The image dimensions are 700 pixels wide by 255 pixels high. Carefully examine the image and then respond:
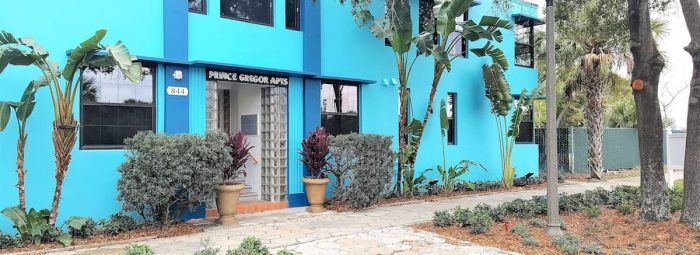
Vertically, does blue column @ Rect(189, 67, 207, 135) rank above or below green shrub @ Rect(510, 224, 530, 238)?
above

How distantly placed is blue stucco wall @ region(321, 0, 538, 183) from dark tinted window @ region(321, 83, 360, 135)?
0.68ft

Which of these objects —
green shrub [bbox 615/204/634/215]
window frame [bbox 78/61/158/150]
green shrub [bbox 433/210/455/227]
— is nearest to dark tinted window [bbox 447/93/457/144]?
green shrub [bbox 615/204/634/215]

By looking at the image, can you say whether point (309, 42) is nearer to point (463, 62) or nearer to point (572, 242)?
point (463, 62)

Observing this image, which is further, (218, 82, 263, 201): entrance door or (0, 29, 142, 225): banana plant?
(218, 82, 263, 201): entrance door

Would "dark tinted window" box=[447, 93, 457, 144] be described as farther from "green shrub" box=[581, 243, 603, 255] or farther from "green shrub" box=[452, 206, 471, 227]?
"green shrub" box=[581, 243, 603, 255]

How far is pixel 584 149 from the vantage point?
1911 cm

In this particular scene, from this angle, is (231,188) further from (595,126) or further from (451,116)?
(595,126)

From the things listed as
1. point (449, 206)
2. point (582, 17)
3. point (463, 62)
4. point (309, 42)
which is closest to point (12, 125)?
point (309, 42)

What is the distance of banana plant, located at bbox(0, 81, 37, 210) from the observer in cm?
671

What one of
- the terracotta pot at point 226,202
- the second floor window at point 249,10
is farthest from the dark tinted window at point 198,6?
the terracotta pot at point 226,202

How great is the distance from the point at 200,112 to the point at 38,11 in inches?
115

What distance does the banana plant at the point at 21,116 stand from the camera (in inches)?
264

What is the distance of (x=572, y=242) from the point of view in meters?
6.77

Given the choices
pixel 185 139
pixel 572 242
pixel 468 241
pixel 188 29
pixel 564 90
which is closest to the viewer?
pixel 572 242
